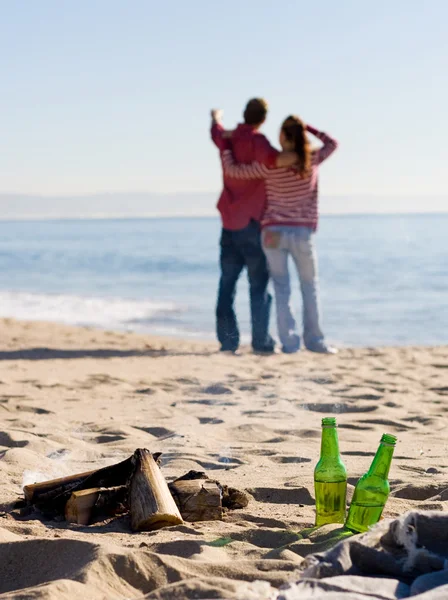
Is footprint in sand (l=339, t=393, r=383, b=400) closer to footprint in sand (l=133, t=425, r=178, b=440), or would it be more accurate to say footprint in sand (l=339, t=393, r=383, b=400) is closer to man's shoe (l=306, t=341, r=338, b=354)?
footprint in sand (l=133, t=425, r=178, b=440)

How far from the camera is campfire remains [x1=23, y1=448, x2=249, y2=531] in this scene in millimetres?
3258

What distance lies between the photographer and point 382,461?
3.00 meters

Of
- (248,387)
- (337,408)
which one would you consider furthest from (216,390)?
(337,408)

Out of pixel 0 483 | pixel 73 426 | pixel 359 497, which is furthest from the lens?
pixel 73 426

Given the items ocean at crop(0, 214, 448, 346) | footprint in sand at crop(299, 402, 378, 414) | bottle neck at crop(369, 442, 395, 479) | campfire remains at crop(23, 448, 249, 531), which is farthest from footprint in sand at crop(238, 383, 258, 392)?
ocean at crop(0, 214, 448, 346)

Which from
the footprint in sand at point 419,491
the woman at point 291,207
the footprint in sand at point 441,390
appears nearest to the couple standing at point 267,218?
the woman at point 291,207

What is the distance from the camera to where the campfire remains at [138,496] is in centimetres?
326

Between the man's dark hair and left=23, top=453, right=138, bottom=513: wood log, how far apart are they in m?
4.94

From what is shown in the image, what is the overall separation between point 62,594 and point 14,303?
47.4 feet

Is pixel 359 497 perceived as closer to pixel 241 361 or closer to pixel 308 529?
pixel 308 529

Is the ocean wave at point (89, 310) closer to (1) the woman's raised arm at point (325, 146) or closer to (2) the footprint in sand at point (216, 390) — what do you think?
(1) the woman's raised arm at point (325, 146)

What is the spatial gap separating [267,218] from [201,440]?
11.7 ft

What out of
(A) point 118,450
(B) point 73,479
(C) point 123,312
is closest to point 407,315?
(C) point 123,312

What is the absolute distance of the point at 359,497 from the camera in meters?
3.08
